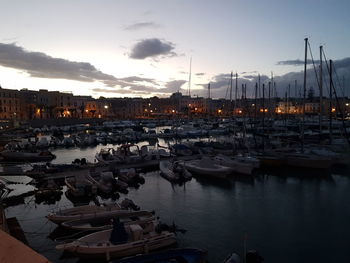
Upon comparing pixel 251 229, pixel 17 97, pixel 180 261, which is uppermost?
pixel 17 97

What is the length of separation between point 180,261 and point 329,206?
47.3 ft

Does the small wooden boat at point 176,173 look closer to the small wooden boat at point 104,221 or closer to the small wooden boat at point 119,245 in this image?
the small wooden boat at point 104,221

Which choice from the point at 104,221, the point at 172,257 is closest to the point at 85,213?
the point at 104,221

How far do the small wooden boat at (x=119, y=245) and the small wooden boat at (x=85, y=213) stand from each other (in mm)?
2570

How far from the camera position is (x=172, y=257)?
8.66 m

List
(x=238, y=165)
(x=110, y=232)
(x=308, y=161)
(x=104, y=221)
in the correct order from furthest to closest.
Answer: (x=308, y=161)
(x=238, y=165)
(x=104, y=221)
(x=110, y=232)

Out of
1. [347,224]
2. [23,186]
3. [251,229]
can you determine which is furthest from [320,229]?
[23,186]

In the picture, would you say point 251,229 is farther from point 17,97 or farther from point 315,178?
point 17,97

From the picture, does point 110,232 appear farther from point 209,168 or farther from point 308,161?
point 308,161

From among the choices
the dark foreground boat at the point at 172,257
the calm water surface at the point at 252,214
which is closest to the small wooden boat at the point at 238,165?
the calm water surface at the point at 252,214

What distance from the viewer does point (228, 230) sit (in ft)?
49.1

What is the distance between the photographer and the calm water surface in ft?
42.7

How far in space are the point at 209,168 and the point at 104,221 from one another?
1316 centimetres

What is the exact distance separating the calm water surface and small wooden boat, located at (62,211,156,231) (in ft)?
4.41
